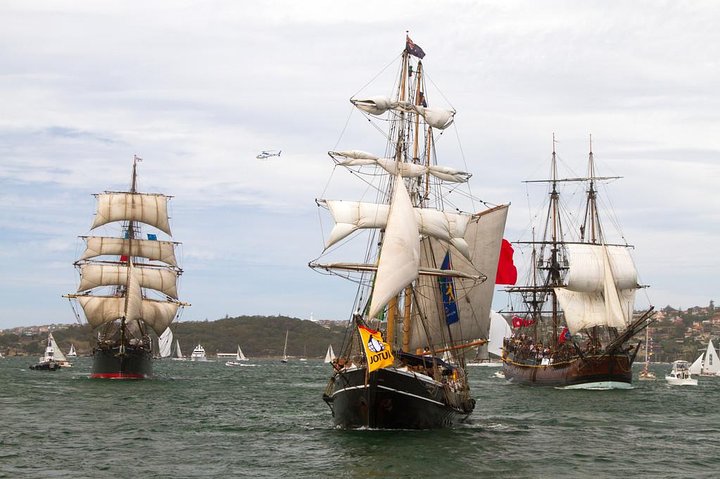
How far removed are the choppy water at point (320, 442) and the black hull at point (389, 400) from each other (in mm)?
644

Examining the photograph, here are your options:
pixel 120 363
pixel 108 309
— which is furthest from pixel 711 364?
pixel 120 363

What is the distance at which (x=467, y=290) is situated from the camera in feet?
190

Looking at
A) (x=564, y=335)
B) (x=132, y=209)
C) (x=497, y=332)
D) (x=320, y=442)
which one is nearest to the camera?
(x=320, y=442)

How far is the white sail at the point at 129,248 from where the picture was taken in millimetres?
108000

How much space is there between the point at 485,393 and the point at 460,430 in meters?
42.4

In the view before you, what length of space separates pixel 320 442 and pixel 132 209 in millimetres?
74348

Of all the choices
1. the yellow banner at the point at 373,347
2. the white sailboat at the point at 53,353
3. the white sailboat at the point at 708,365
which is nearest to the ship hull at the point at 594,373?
the yellow banner at the point at 373,347

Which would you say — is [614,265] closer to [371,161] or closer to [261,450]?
[371,161]

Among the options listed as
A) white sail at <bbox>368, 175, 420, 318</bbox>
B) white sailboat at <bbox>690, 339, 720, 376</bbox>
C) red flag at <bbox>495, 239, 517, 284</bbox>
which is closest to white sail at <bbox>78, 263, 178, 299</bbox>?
red flag at <bbox>495, 239, 517, 284</bbox>

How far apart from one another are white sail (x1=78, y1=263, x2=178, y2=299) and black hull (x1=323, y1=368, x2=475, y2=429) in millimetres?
68590

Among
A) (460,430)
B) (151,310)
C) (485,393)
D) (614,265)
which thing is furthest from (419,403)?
(151,310)

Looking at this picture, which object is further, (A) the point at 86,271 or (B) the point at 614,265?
(A) the point at 86,271

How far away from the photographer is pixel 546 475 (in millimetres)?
34688

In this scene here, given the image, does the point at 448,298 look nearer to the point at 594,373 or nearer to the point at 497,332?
the point at 594,373
